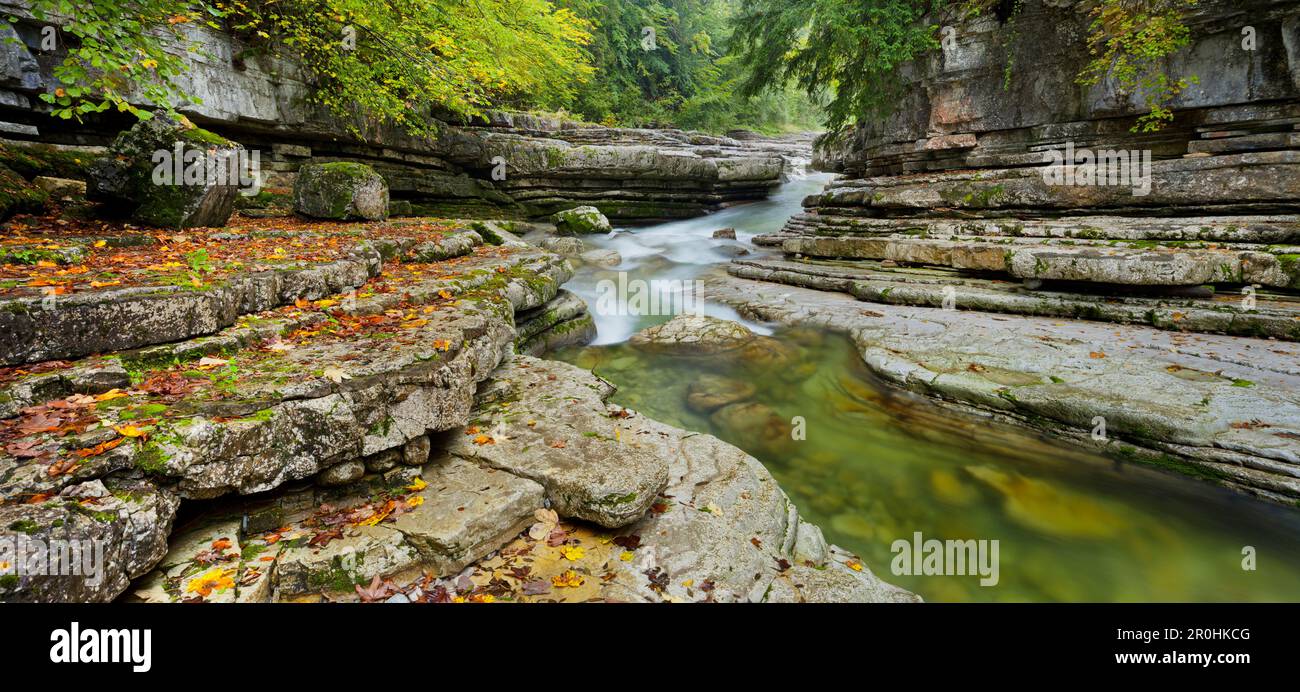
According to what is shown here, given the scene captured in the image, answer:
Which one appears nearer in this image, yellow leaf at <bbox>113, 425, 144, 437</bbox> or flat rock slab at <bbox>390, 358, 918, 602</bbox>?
yellow leaf at <bbox>113, 425, 144, 437</bbox>

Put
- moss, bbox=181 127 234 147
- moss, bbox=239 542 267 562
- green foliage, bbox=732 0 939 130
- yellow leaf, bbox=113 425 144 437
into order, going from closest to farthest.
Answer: yellow leaf, bbox=113 425 144 437
moss, bbox=239 542 267 562
moss, bbox=181 127 234 147
green foliage, bbox=732 0 939 130

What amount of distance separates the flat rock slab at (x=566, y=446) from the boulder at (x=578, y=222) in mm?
10544

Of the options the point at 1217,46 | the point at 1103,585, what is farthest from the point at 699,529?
the point at 1217,46

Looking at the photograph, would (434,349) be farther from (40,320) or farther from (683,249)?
(683,249)

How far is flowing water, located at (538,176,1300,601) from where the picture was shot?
3947mm

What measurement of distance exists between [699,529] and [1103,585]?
133 inches

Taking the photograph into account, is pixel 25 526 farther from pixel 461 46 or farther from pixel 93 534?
pixel 461 46

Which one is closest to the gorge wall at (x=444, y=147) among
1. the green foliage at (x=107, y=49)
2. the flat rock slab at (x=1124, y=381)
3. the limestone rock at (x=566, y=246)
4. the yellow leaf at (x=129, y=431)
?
the green foliage at (x=107, y=49)

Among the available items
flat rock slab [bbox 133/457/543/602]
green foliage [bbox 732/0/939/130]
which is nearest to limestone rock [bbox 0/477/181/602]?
flat rock slab [bbox 133/457/543/602]

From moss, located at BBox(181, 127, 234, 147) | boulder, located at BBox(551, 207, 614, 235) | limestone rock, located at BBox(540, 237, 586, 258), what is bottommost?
limestone rock, located at BBox(540, 237, 586, 258)

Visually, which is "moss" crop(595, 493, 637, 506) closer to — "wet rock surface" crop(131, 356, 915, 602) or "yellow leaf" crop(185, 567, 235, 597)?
"wet rock surface" crop(131, 356, 915, 602)

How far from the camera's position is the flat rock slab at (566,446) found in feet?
10.5

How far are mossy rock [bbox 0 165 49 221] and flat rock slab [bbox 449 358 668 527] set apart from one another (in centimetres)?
594

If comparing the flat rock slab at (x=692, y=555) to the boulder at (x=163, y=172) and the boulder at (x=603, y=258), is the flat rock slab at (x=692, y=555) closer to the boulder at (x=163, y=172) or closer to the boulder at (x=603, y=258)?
the boulder at (x=163, y=172)
